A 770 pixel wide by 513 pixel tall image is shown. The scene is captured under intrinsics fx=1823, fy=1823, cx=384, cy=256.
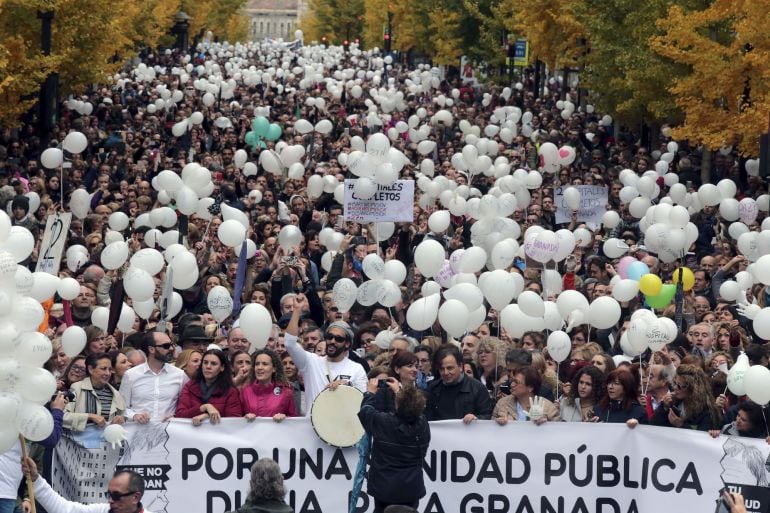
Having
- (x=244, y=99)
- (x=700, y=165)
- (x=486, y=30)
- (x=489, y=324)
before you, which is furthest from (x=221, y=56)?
(x=489, y=324)

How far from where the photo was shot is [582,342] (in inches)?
575

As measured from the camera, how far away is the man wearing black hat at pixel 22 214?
20.8 m

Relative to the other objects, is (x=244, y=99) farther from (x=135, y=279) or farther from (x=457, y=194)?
(x=135, y=279)

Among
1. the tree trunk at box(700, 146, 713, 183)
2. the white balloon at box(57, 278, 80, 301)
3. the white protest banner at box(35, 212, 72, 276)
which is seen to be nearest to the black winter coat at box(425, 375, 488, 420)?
the white balloon at box(57, 278, 80, 301)

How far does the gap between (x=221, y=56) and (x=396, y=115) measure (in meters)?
40.8

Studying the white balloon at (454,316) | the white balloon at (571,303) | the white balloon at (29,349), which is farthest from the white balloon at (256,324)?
the white balloon at (29,349)

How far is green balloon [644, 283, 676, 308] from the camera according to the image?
51.4ft

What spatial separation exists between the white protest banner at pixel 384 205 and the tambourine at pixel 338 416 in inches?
278

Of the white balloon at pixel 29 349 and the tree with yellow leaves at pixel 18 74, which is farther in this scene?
→ the tree with yellow leaves at pixel 18 74

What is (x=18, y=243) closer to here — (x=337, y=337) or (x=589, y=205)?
(x=337, y=337)

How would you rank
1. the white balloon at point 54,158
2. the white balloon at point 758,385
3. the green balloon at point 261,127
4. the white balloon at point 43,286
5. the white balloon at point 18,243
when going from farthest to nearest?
the green balloon at point 261,127
the white balloon at point 54,158
the white balloon at point 43,286
the white balloon at point 758,385
the white balloon at point 18,243

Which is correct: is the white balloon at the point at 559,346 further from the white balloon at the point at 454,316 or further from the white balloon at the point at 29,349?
the white balloon at the point at 29,349

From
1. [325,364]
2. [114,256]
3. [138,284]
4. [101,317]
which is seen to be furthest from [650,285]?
[114,256]

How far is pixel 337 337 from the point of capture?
40.4ft
